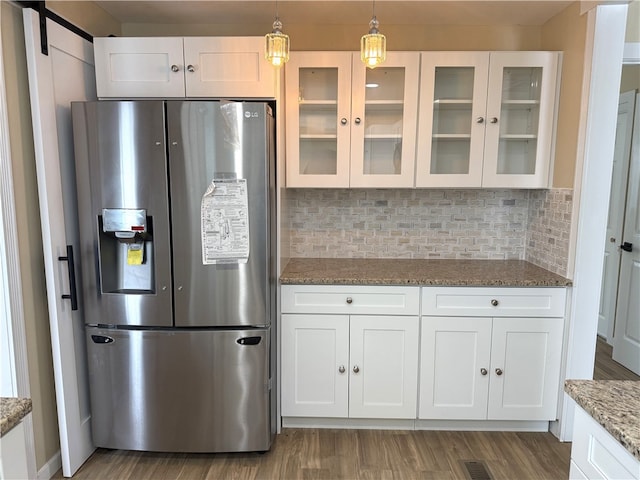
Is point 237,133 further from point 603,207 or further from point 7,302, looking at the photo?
point 603,207

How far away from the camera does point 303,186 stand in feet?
7.99

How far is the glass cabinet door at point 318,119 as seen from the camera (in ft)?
7.66

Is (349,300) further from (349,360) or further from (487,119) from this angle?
(487,119)

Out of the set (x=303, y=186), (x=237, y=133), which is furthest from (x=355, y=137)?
(x=237, y=133)

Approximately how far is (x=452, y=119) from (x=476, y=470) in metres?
1.91

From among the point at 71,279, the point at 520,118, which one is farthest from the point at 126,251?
the point at 520,118

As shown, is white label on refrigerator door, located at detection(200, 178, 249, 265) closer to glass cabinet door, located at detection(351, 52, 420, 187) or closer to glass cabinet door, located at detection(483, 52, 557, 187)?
glass cabinet door, located at detection(351, 52, 420, 187)

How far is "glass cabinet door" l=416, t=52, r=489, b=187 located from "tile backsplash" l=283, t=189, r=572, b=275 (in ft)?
0.96

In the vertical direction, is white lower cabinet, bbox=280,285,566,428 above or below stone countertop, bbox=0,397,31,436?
below

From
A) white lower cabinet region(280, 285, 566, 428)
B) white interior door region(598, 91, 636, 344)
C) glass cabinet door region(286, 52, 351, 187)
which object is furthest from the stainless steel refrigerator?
white interior door region(598, 91, 636, 344)

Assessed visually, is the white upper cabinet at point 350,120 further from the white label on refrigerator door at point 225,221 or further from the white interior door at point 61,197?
the white interior door at point 61,197

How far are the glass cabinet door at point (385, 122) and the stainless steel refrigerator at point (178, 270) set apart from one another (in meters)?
0.61

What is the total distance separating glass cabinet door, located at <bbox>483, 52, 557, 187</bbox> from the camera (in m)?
2.31

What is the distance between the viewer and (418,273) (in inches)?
92.8
